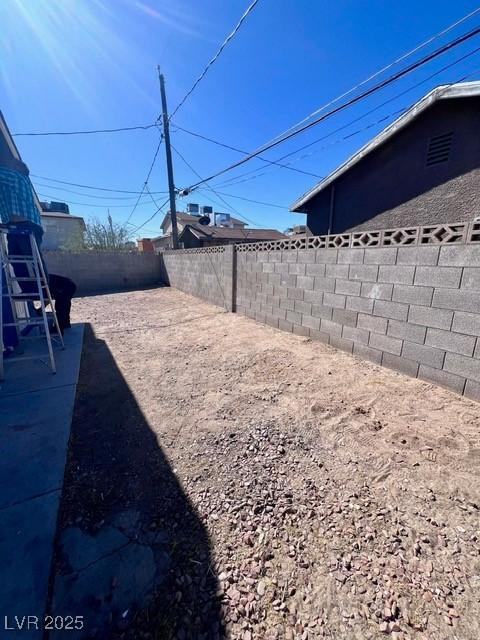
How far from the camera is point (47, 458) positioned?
1.69m

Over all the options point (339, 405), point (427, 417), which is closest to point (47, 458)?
point (339, 405)

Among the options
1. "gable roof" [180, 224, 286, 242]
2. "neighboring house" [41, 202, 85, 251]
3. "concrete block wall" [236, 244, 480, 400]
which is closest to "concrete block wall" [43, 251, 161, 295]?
"gable roof" [180, 224, 286, 242]

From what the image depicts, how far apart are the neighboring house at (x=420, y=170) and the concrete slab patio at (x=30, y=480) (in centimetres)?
608

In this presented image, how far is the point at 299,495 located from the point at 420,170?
579 centimetres

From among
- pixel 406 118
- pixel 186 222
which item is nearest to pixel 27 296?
pixel 406 118

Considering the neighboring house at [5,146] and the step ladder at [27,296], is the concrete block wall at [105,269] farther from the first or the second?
the step ladder at [27,296]

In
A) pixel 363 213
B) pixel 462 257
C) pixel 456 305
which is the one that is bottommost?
pixel 456 305

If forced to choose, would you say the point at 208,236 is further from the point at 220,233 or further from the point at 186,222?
the point at 186,222

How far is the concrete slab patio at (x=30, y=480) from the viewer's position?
1.00 m

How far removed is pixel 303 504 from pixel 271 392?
123cm

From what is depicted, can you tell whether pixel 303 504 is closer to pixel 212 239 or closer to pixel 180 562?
pixel 180 562

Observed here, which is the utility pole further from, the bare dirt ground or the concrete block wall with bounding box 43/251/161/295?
the bare dirt ground

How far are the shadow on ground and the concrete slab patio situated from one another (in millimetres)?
74

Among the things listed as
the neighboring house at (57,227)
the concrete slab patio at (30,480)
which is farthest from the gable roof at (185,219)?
the concrete slab patio at (30,480)
